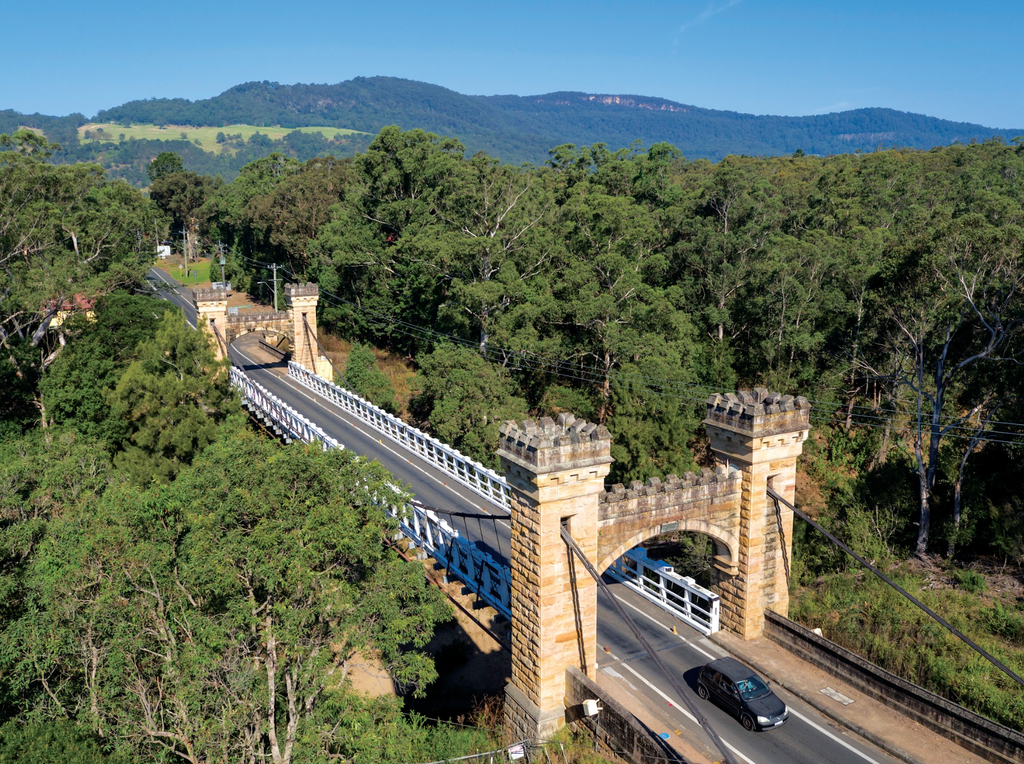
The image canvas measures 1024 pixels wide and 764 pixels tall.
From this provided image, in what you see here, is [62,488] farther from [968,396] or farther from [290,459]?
[968,396]

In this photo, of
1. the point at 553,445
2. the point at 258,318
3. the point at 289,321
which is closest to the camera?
the point at 553,445

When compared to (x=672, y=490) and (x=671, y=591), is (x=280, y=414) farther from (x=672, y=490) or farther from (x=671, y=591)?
(x=672, y=490)

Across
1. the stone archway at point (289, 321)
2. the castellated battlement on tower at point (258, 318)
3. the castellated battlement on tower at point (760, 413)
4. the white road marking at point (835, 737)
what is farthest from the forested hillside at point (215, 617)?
the castellated battlement on tower at point (258, 318)

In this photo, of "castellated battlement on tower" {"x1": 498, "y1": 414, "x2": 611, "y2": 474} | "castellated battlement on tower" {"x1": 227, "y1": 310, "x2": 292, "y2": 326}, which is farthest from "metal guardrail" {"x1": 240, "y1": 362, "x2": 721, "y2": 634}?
"castellated battlement on tower" {"x1": 227, "y1": 310, "x2": 292, "y2": 326}

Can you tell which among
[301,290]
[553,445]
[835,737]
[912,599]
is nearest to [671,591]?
[835,737]

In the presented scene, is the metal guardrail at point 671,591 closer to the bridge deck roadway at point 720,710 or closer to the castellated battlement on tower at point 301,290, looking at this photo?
the bridge deck roadway at point 720,710

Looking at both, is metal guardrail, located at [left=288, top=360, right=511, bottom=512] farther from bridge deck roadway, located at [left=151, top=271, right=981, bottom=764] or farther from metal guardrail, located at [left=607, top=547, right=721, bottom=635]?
metal guardrail, located at [left=607, top=547, right=721, bottom=635]
